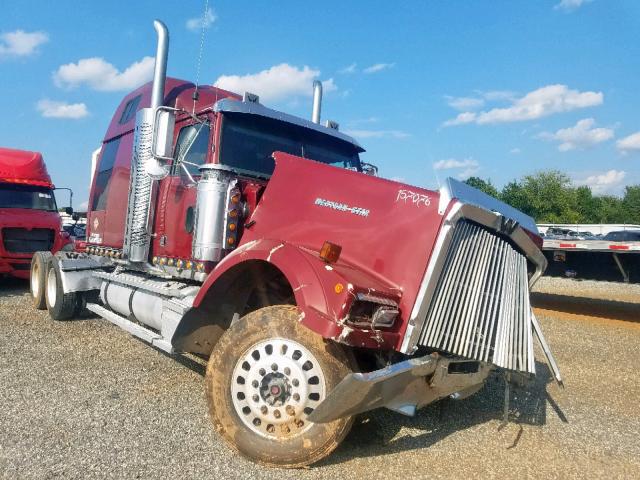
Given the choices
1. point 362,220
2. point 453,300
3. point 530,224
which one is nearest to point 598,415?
point 530,224

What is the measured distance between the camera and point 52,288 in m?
8.74

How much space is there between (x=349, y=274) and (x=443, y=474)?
151cm

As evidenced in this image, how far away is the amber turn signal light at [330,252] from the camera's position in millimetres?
3631

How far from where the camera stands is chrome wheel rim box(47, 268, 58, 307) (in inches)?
332

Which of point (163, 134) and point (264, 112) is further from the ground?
point (264, 112)

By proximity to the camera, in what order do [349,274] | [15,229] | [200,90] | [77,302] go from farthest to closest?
[15,229] < [77,302] < [200,90] < [349,274]

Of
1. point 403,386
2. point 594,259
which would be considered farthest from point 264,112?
point 594,259

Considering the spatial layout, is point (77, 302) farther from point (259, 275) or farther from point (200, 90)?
point (259, 275)

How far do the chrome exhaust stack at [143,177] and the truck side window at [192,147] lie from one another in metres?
0.30

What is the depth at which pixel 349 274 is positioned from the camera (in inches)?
142

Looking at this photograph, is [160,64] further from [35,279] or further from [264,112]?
[35,279]

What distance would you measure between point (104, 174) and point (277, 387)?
546cm

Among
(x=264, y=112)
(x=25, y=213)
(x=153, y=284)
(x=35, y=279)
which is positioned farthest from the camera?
(x=25, y=213)

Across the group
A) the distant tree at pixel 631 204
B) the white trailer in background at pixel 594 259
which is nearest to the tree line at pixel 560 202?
the distant tree at pixel 631 204
